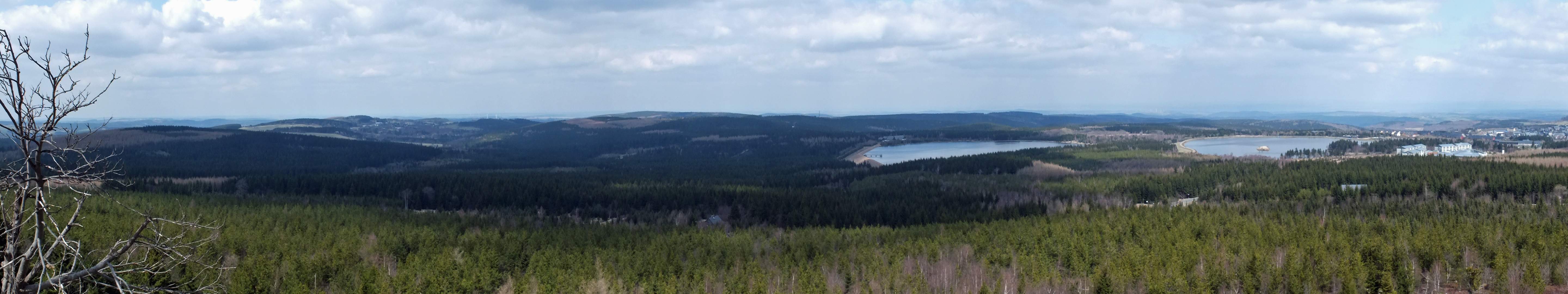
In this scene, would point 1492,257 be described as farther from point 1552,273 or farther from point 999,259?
point 999,259

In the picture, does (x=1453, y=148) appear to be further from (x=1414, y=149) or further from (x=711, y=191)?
(x=711, y=191)

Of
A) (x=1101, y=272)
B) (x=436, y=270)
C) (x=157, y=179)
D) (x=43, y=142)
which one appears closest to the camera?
(x=43, y=142)

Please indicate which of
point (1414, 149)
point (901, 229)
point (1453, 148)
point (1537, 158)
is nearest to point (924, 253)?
point (901, 229)

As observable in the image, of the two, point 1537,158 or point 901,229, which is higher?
point 1537,158

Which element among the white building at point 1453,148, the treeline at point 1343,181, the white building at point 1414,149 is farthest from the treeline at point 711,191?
the white building at point 1453,148

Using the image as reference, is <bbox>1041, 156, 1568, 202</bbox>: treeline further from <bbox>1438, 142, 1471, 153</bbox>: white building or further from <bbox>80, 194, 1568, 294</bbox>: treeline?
<bbox>1438, 142, 1471, 153</bbox>: white building

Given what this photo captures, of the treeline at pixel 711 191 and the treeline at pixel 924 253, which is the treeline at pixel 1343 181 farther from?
the treeline at pixel 924 253

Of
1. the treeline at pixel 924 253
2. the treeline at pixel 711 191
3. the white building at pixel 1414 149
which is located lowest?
the treeline at pixel 711 191

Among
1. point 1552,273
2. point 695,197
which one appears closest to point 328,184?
point 695,197
